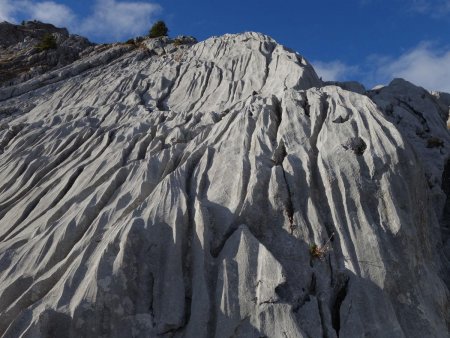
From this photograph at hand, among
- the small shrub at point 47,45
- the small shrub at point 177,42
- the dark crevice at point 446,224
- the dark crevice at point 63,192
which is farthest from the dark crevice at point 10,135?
the small shrub at point 47,45

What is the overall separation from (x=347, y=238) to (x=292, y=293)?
3.66 metres

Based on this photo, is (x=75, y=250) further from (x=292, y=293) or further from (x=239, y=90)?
(x=239, y=90)

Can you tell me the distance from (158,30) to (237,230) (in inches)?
2823

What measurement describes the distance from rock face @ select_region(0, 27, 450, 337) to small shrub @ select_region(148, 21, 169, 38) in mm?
54572

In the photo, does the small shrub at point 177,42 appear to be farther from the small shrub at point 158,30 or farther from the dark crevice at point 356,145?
the dark crevice at point 356,145

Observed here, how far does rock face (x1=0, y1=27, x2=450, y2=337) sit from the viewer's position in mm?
14320

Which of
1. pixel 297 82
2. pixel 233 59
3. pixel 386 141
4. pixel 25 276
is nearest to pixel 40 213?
pixel 25 276

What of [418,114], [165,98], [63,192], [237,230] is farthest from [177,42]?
[237,230]

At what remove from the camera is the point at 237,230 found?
55.2 ft

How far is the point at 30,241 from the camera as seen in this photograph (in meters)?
18.3

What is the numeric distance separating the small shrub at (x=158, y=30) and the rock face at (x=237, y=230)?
54572mm

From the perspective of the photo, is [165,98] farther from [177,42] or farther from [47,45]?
[47,45]

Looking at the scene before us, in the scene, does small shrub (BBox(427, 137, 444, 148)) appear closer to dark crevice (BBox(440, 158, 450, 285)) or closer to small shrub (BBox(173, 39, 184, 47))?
dark crevice (BBox(440, 158, 450, 285))

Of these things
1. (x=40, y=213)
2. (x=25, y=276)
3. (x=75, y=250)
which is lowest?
→ (x=25, y=276)
